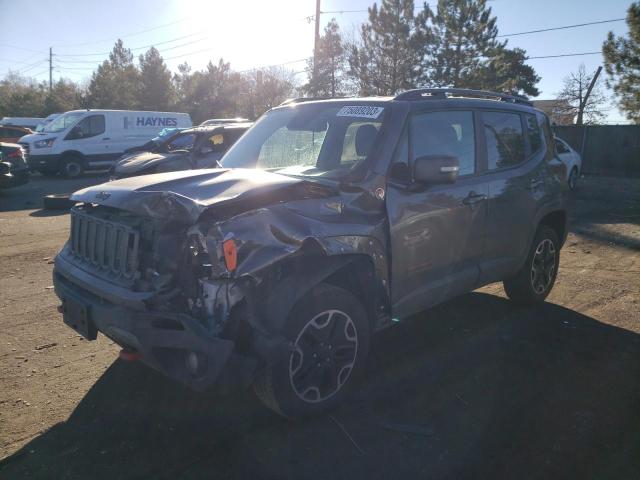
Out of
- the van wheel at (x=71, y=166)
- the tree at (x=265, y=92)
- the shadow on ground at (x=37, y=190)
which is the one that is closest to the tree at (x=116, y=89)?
the tree at (x=265, y=92)

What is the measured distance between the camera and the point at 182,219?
2844 mm

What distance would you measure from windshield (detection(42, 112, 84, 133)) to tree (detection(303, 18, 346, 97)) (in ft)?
52.7

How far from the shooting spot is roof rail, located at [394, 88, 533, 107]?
4027 millimetres

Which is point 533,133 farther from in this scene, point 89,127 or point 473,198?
point 89,127

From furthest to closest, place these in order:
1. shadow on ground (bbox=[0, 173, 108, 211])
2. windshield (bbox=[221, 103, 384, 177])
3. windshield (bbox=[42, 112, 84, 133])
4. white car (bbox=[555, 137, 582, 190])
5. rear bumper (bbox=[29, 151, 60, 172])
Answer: windshield (bbox=[42, 112, 84, 133])
rear bumper (bbox=[29, 151, 60, 172])
white car (bbox=[555, 137, 582, 190])
shadow on ground (bbox=[0, 173, 108, 211])
windshield (bbox=[221, 103, 384, 177])

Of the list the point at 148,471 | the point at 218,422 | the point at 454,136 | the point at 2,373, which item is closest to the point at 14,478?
the point at 148,471

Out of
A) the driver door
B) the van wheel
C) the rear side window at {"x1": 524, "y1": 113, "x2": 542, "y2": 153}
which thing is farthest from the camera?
the van wheel

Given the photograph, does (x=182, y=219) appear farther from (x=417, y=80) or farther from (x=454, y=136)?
(x=417, y=80)

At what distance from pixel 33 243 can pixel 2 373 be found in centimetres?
491

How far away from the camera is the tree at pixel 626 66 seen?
2148cm

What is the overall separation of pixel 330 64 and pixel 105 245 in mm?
33323

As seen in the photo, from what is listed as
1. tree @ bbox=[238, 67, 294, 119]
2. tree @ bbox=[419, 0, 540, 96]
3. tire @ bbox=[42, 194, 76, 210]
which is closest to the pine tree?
tree @ bbox=[419, 0, 540, 96]

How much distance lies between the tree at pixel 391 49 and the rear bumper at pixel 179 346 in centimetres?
3002

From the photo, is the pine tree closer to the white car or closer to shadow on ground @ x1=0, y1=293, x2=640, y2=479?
the white car
